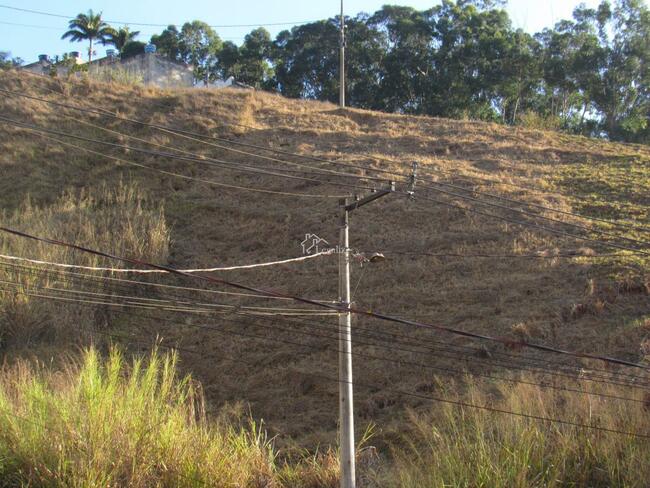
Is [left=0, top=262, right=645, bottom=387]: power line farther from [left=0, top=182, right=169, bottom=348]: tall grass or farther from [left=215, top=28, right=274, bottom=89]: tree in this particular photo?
[left=215, top=28, right=274, bottom=89]: tree

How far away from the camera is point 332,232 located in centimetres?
2742

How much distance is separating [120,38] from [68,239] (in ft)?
125

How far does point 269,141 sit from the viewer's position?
37375 mm

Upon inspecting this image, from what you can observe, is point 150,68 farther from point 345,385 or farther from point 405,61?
point 345,385

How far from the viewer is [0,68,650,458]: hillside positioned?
19656 mm

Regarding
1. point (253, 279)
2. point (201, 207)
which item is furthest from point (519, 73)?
point (253, 279)

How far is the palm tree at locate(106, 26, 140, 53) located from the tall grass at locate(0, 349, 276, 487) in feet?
168

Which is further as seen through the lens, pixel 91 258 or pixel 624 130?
pixel 624 130

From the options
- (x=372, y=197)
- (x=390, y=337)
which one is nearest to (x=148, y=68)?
(x=390, y=337)

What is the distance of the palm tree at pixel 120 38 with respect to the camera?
197ft

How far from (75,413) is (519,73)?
42.2 metres

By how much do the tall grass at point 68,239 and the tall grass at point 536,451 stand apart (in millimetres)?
10401

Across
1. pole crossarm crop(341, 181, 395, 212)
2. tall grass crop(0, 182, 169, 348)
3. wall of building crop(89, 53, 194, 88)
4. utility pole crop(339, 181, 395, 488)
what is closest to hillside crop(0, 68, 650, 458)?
tall grass crop(0, 182, 169, 348)

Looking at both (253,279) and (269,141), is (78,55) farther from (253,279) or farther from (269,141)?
(253,279)
